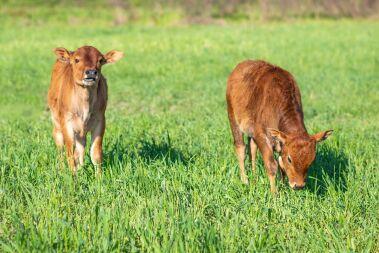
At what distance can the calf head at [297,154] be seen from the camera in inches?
251

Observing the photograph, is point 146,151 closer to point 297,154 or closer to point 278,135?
point 278,135

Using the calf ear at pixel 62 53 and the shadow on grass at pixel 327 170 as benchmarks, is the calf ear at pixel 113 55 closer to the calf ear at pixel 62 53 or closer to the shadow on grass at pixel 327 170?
the calf ear at pixel 62 53

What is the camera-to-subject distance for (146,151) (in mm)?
8586

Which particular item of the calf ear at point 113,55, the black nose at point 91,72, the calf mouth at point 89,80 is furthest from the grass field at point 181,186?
the calf ear at point 113,55

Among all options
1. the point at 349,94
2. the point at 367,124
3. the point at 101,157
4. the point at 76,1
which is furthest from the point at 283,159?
the point at 76,1

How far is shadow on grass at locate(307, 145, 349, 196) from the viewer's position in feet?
23.8

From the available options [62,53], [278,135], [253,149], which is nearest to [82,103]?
[62,53]

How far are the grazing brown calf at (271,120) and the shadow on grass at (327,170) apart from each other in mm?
464

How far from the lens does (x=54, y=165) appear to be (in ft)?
25.2

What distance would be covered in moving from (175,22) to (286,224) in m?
33.2

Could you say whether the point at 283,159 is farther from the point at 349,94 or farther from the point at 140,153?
the point at 349,94

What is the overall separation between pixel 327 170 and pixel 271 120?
1.26 m

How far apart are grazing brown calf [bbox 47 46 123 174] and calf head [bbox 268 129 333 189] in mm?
2280

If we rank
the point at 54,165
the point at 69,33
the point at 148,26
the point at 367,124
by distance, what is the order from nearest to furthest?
the point at 54,165 → the point at 367,124 → the point at 69,33 → the point at 148,26
